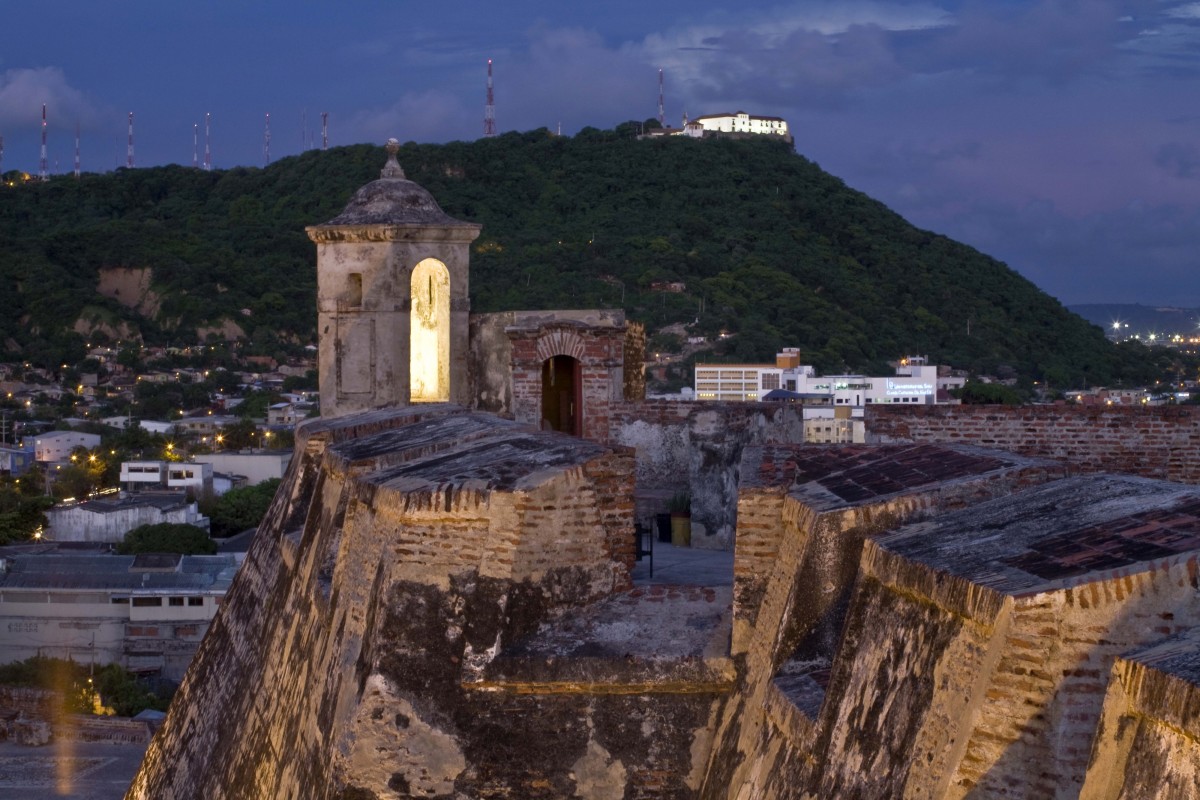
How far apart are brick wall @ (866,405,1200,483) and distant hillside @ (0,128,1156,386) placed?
1132 inches

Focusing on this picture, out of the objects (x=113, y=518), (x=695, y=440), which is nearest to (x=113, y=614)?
(x=113, y=518)

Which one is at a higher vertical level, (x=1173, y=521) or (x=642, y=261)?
(x=642, y=261)

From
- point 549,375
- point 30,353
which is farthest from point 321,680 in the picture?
point 30,353

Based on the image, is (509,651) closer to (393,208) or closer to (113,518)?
(393,208)

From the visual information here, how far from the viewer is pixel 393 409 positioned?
12.3 m

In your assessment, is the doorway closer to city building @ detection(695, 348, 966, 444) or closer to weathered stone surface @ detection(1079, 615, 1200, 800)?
city building @ detection(695, 348, 966, 444)

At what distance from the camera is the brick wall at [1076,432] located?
1136 centimetres

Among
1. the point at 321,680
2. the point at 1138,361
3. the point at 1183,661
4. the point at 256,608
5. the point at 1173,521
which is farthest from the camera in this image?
the point at 1138,361

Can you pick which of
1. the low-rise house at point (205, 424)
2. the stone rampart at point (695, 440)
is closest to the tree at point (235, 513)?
the low-rise house at point (205, 424)

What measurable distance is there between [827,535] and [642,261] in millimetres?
49216

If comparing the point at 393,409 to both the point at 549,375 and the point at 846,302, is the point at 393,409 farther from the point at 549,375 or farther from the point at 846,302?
the point at 846,302

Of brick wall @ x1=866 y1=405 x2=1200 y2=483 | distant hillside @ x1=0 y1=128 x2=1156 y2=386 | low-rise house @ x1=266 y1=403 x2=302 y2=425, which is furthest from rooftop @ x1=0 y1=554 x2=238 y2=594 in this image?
brick wall @ x1=866 y1=405 x2=1200 y2=483

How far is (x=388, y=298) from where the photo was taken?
55.7 feet

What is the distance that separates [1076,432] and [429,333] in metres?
7.88
